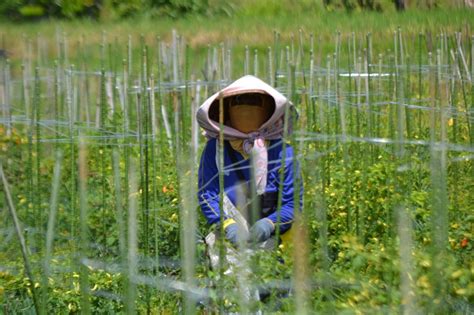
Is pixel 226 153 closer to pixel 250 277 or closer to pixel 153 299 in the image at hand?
pixel 153 299

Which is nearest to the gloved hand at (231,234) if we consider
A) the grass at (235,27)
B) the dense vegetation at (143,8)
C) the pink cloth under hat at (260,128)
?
the pink cloth under hat at (260,128)

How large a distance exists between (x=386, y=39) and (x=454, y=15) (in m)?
1.08

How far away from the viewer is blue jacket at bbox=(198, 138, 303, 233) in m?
2.54

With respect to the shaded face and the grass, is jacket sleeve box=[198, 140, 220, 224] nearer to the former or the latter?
the shaded face

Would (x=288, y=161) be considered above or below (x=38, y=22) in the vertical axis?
below

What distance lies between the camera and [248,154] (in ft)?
8.43

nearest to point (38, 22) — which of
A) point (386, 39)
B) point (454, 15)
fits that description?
point (386, 39)

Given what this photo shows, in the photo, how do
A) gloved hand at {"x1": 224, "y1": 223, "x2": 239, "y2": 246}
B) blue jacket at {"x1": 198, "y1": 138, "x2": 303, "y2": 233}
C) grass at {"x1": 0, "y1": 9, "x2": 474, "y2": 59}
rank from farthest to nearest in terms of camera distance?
1. grass at {"x1": 0, "y1": 9, "x2": 474, "y2": 59}
2. blue jacket at {"x1": 198, "y1": 138, "x2": 303, "y2": 233}
3. gloved hand at {"x1": 224, "y1": 223, "x2": 239, "y2": 246}

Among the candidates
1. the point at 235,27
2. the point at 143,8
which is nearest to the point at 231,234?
the point at 235,27

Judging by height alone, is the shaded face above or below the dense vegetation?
below

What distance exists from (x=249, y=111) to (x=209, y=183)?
212mm

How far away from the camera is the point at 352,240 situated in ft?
5.75

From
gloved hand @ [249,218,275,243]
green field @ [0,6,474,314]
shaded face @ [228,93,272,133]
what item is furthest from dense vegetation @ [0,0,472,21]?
gloved hand @ [249,218,275,243]

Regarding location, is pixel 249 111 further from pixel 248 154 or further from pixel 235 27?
pixel 235 27
